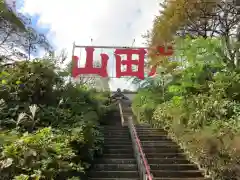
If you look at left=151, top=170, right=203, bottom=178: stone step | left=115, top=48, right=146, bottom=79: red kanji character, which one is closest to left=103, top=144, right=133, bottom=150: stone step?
left=151, top=170, right=203, bottom=178: stone step

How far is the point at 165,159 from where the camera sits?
9.68 m

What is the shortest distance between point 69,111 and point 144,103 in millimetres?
5055

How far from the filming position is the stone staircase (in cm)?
860

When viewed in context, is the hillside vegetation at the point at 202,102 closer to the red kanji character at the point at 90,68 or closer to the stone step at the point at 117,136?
the stone step at the point at 117,136

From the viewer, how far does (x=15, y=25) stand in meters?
13.0

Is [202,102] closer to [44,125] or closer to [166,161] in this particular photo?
[166,161]

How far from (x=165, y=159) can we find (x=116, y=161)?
158 cm

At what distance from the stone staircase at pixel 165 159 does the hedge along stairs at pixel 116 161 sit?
552mm

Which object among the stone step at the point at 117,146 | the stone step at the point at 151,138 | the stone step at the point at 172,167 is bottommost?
the stone step at the point at 172,167

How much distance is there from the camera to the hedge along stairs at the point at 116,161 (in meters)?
9.34

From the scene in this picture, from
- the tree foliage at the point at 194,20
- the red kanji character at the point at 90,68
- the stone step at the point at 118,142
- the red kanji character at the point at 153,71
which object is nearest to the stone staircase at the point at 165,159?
the stone step at the point at 118,142

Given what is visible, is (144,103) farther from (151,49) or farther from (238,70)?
(238,70)

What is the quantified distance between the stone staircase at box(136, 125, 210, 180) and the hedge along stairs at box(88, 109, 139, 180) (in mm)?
552

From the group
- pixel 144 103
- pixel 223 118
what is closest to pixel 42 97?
pixel 144 103
